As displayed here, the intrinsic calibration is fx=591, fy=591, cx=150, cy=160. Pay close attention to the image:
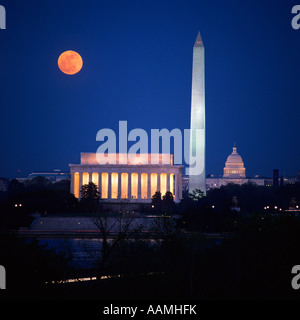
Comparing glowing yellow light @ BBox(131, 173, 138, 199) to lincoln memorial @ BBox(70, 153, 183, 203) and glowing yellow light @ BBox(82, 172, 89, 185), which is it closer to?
lincoln memorial @ BBox(70, 153, 183, 203)

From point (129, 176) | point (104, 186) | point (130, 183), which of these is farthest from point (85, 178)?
point (130, 183)

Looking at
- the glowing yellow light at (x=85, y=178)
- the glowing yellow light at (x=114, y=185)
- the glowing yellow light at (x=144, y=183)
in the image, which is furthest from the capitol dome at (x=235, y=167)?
the glowing yellow light at (x=85, y=178)

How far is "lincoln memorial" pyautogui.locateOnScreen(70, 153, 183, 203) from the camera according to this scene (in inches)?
3573

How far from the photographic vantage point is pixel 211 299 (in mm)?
27078

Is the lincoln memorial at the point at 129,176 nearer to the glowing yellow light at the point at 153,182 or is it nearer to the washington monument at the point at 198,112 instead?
the glowing yellow light at the point at 153,182

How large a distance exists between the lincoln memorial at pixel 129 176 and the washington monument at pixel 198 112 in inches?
512

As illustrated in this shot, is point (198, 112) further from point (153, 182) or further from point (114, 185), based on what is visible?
point (114, 185)

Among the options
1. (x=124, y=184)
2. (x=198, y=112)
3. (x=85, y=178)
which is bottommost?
(x=124, y=184)

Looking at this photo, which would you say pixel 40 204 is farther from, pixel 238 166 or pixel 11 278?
pixel 238 166

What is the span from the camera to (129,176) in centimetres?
9144

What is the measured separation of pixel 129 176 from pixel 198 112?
20.2 m

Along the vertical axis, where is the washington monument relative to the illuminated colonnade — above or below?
above

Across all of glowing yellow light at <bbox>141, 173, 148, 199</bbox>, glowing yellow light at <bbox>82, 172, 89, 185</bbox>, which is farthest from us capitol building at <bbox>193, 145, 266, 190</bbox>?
glowing yellow light at <bbox>82, 172, 89, 185</bbox>

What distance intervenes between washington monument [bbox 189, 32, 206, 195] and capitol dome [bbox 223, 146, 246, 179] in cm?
10149
